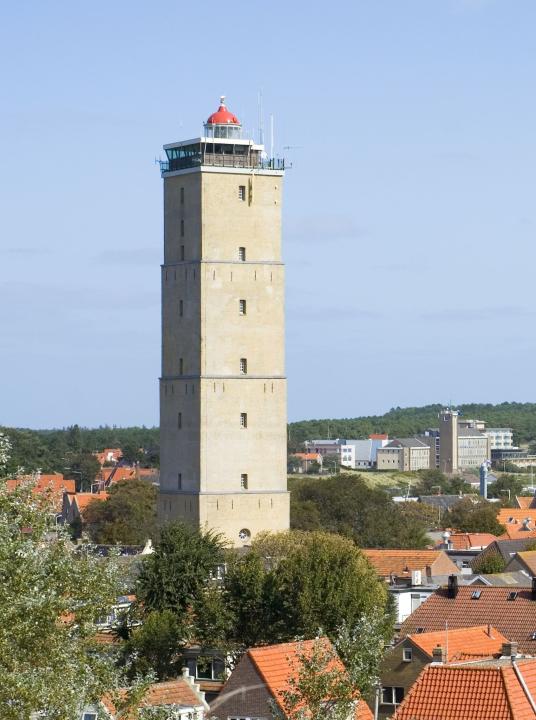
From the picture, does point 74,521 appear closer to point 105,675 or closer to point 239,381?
point 239,381

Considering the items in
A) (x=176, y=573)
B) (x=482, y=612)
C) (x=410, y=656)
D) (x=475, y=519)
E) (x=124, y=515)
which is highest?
(x=124, y=515)

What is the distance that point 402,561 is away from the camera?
73.2 m

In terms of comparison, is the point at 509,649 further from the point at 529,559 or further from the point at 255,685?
the point at 529,559

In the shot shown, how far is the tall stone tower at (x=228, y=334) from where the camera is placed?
3211 inches

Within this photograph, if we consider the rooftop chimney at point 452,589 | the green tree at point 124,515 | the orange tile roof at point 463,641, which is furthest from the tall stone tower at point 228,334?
the orange tile roof at point 463,641

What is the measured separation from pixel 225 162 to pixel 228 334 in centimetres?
674

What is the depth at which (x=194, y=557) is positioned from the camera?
191 feet

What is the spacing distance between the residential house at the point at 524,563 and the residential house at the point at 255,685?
33.3 meters

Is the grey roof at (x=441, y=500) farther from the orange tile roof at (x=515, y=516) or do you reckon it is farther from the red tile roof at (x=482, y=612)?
the red tile roof at (x=482, y=612)

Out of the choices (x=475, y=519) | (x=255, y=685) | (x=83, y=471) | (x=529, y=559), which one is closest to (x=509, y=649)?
(x=255, y=685)

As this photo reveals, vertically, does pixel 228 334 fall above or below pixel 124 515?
above

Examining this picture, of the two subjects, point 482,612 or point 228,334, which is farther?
point 228,334

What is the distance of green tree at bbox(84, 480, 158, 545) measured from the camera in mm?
99931

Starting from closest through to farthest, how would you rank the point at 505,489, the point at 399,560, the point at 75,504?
the point at 399,560 < the point at 75,504 < the point at 505,489
